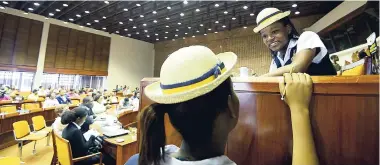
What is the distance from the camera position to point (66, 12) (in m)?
10.5

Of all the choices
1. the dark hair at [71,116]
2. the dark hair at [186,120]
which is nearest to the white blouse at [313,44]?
the dark hair at [186,120]

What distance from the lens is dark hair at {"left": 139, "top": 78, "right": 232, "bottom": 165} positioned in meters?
0.70

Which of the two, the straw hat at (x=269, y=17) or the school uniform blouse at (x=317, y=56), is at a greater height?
the straw hat at (x=269, y=17)

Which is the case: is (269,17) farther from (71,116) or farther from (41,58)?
(41,58)

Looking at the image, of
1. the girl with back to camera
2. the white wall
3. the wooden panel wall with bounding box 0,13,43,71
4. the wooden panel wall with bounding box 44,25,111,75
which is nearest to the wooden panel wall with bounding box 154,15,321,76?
the white wall

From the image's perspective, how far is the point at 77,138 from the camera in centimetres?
307

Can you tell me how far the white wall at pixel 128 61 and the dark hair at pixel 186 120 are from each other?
15696 millimetres

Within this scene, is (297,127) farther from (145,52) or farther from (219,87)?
(145,52)

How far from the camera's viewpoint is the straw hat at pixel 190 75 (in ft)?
2.13

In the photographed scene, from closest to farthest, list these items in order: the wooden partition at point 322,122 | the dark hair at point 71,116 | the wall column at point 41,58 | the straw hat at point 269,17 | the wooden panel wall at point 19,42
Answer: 1. the wooden partition at point 322,122
2. the straw hat at point 269,17
3. the dark hair at point 71,116
4. the wooden panel wall at point 19,42
5. the wall column at point 41,58

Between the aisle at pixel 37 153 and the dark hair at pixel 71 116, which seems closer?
the dark hair at pixel 71 116

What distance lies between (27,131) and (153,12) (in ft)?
23.9

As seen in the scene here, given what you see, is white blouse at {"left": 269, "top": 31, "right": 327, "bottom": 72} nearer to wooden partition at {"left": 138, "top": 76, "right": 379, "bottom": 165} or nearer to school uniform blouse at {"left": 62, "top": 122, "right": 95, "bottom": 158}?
wooden partition at {"left": 138, "top": 76, "right": 379, "bottom": 165}

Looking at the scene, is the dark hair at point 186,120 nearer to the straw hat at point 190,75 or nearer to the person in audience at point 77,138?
the straw hat at point 190,75
